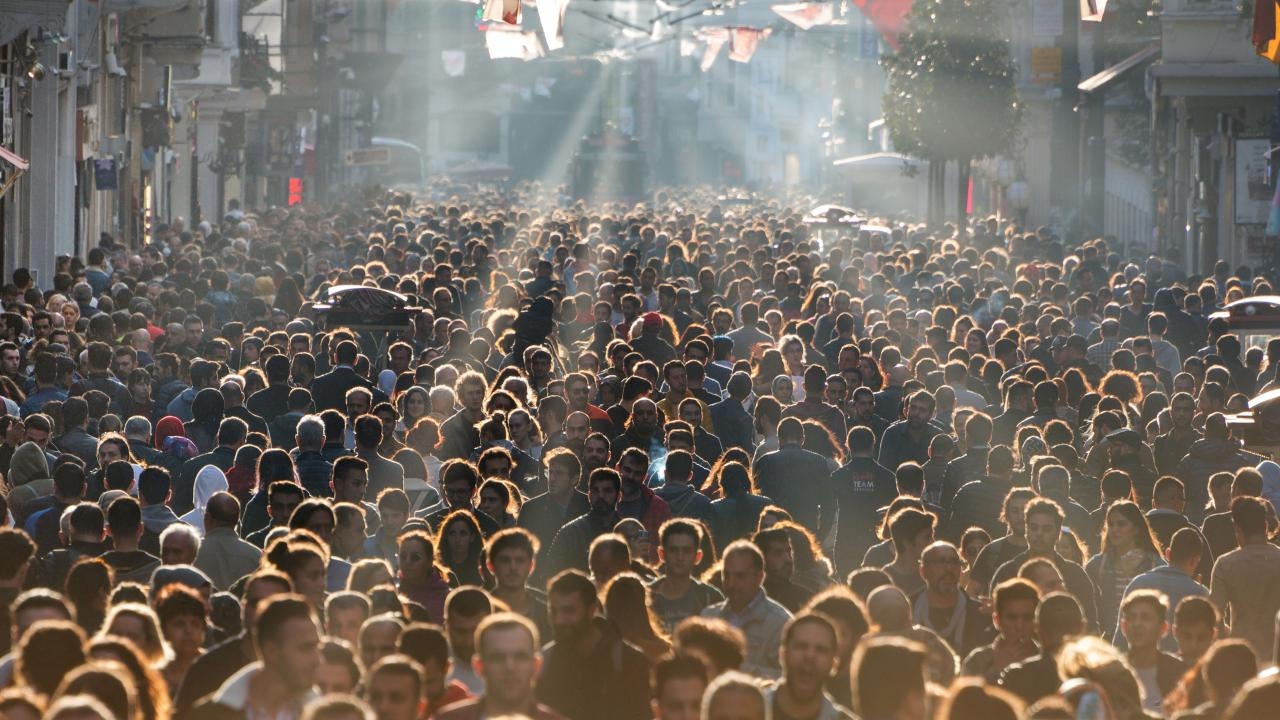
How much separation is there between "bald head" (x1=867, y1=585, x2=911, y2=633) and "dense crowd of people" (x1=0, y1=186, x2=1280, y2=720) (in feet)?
0.05

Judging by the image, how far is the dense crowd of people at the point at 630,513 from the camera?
22.3 feet

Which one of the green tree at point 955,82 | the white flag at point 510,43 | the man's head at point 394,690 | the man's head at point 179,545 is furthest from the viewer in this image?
the green tree at point 955,82

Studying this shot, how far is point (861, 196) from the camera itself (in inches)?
2901

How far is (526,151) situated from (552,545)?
12718 centimetres

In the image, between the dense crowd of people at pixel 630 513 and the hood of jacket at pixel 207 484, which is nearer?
the dense crowd of people at pixel 630 513

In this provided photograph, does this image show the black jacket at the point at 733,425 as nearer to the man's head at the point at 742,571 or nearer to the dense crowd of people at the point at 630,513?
the dense crowd of people at the point at 630,513

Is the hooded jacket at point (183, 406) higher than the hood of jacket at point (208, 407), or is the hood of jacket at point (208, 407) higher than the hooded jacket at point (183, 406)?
the hood of jacket at point (208, 407)

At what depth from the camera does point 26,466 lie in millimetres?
11953

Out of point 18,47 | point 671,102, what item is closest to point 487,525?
point 18,47

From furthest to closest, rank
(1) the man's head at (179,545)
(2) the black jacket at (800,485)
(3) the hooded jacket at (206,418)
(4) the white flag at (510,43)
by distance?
1. (4) the white flag at (510,43)
2. (3) the hooded jacket at (206,418)
3. (2) the black jacket at (800,485)
4. (1) the man's head at (179,545)

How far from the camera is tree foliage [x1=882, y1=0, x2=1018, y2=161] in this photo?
155 feet

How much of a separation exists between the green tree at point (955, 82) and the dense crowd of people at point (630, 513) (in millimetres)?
24298

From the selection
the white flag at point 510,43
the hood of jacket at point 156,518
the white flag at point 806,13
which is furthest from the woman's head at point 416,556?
the white flag at point 806,13

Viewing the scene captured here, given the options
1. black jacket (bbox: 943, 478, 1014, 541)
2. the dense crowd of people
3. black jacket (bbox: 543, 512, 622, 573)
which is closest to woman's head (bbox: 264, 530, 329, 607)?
the dense crowd of people
